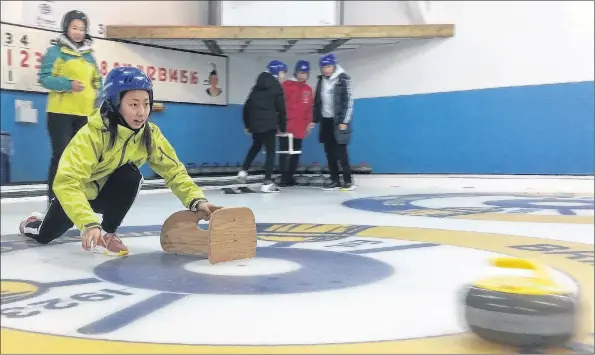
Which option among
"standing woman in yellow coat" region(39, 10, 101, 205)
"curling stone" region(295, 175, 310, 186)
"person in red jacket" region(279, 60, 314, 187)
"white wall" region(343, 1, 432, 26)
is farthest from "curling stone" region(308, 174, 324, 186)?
"standing woman in yellow coat" region(39, 10, 101, 205)

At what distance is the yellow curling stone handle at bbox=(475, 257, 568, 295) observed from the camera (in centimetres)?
90

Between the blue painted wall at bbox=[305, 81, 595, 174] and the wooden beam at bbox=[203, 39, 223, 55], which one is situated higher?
the wooden beam at bbox=[203, 39, 223, 55]

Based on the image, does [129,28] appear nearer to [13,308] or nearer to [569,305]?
[13,308]

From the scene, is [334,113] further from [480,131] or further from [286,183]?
[480,131]

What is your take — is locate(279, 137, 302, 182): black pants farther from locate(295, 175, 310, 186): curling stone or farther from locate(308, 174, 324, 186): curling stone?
locate(308, 174, 324, 186): curling stone

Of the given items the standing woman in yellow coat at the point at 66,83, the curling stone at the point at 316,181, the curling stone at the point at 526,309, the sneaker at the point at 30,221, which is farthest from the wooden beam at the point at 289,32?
the curling stone at the point at 526,309

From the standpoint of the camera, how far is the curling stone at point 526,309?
0.90m

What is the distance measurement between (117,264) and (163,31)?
421 cm

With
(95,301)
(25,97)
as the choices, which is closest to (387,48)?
(25,97)

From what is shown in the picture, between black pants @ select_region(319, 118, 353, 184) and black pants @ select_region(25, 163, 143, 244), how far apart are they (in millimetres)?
3354

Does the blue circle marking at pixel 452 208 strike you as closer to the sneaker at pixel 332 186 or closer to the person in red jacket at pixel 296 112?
the sneaker at pixel 332 186

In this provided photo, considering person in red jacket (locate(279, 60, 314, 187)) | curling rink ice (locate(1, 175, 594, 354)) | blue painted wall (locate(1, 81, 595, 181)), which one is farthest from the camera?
person in red jacket (locate(279, 60, 314, 187))

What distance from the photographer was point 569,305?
882 millimetres

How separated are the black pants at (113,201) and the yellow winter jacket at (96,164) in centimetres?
3
